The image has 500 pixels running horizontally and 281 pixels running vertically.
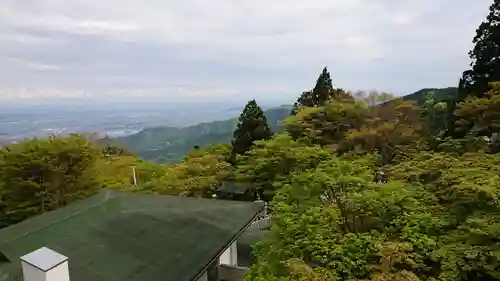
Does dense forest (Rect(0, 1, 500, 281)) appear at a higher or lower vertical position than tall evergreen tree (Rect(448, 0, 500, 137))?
lower

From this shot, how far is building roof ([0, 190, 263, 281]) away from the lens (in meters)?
5.84

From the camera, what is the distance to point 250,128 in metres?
18.8

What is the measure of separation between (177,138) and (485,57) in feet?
241

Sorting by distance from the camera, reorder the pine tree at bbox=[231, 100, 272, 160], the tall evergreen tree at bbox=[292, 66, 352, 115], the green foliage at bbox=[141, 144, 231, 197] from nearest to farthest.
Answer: the green foliage at bbox=[141, 144, 231, 197]
the pine tree at bbox=[231, 100, 272, 160]
the tall evergreen tree at bbox=[292, 66, 352, 115]

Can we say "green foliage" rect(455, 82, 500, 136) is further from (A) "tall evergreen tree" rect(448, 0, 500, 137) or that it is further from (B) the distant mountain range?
(B) the distant mountain range

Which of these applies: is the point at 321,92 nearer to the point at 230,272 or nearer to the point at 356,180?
the point at 230,272

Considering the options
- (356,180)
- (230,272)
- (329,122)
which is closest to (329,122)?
(329,122)

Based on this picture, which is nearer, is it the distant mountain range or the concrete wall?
the concrete wall

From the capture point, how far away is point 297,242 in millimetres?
5281

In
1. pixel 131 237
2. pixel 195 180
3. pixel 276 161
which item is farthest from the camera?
pixel 195 180

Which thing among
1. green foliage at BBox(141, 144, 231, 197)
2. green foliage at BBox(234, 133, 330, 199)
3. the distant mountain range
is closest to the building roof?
green foliage at BBox(234, 133, 330, 199)

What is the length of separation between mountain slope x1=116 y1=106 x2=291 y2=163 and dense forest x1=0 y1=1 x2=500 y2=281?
44.1m

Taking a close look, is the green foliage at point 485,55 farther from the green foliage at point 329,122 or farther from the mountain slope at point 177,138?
the mountain slope at point 177,138

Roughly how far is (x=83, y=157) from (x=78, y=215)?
8863mm
